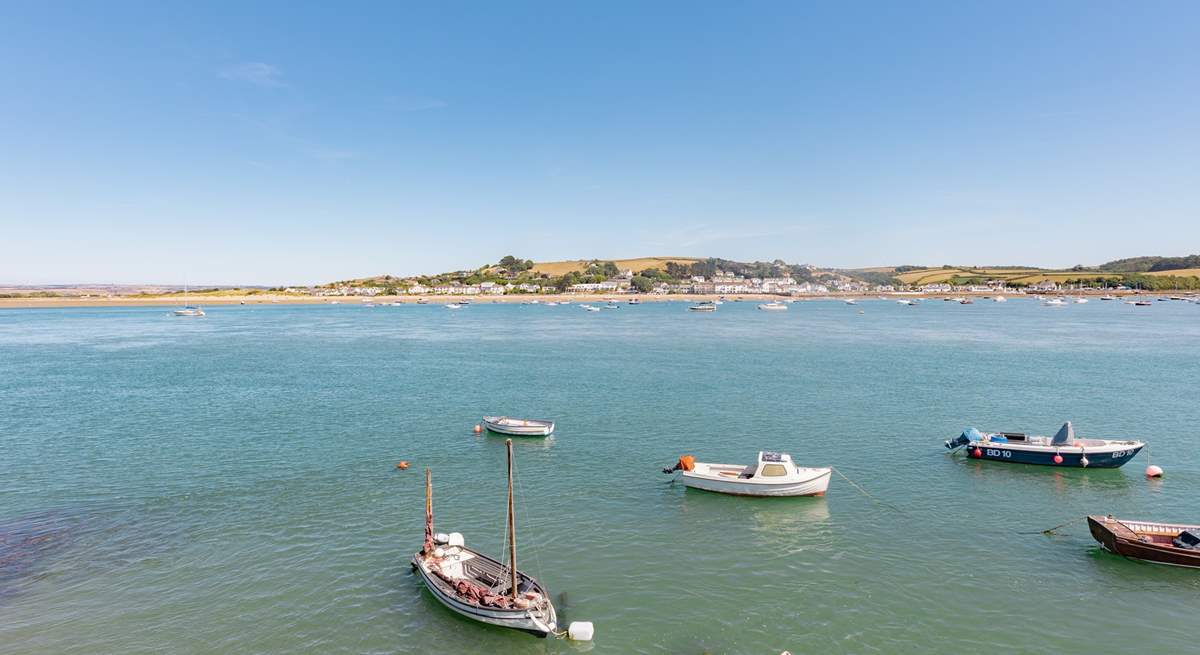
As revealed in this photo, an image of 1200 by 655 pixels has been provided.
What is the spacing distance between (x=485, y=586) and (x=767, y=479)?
1900 centimetres

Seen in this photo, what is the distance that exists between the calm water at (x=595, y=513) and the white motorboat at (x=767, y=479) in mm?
1132

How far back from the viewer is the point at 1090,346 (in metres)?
112

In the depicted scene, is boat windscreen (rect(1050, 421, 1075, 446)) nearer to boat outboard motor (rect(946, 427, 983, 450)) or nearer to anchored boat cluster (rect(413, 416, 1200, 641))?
anchored boat cluster (rect(413, 416, 1200, 641))

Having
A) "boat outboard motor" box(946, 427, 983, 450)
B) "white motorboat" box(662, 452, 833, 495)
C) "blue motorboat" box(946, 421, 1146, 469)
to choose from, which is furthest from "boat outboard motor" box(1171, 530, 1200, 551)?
"boat outboard motor" box(946, 427, 983, 450)

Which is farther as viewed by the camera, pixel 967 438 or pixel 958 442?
pixel 958 442

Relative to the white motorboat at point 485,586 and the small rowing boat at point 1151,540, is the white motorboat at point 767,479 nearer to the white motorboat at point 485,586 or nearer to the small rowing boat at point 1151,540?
the small rowing boat at point 1151,540

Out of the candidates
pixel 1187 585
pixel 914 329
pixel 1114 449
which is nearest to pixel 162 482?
pixel 1187 585

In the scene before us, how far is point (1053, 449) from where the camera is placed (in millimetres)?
42594

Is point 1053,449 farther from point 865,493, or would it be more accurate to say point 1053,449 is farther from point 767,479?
point 767,479

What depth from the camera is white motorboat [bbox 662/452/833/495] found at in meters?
36.6

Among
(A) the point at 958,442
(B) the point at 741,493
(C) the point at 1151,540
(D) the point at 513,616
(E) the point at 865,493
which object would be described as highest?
(A) the point at 958,442

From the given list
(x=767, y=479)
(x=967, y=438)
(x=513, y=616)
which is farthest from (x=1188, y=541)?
(x=513, y=616)

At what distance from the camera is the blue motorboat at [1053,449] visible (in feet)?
136

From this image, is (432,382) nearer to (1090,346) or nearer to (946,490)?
(946,490)
